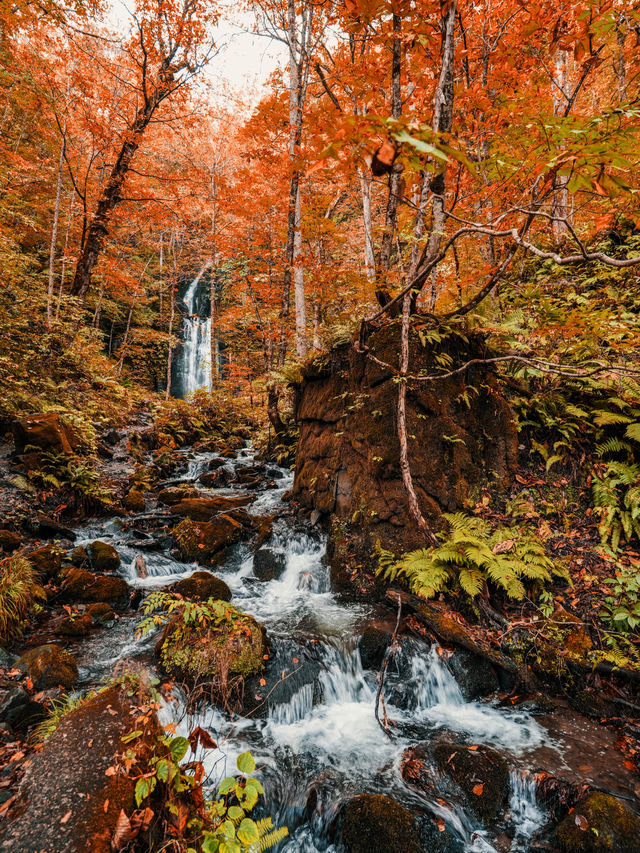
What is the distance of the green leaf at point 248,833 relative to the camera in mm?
1985

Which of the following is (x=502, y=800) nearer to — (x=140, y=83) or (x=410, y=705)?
(x=410, y=705)

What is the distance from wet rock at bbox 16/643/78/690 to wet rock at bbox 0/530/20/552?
2222 millimetres

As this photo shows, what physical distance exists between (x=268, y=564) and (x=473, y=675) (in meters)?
3.83

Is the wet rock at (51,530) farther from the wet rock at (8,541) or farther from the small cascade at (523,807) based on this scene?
the small cascade at (523,807)

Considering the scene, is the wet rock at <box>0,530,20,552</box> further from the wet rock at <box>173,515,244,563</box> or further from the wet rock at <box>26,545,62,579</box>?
the wet rock at <box>173,515,244,563</box>

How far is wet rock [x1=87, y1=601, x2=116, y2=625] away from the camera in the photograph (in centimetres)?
516

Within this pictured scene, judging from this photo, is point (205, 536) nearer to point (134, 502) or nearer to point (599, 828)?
point (134, 502)

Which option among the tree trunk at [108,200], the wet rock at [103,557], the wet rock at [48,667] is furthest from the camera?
the tree trunk at [108,200]

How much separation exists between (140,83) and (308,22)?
17.4ft

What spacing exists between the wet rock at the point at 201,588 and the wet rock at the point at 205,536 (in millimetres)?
1247

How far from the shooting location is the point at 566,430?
19.2 feet

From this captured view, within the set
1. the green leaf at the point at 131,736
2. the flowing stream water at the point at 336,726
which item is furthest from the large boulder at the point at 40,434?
the green leaf at the point at 131,736

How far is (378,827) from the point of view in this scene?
113 inches

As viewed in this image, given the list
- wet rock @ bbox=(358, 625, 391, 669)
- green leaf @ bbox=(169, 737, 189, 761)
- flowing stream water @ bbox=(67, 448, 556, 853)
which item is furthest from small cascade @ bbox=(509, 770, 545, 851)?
green leaf @ bbox=(169, 737, 189, 761)
